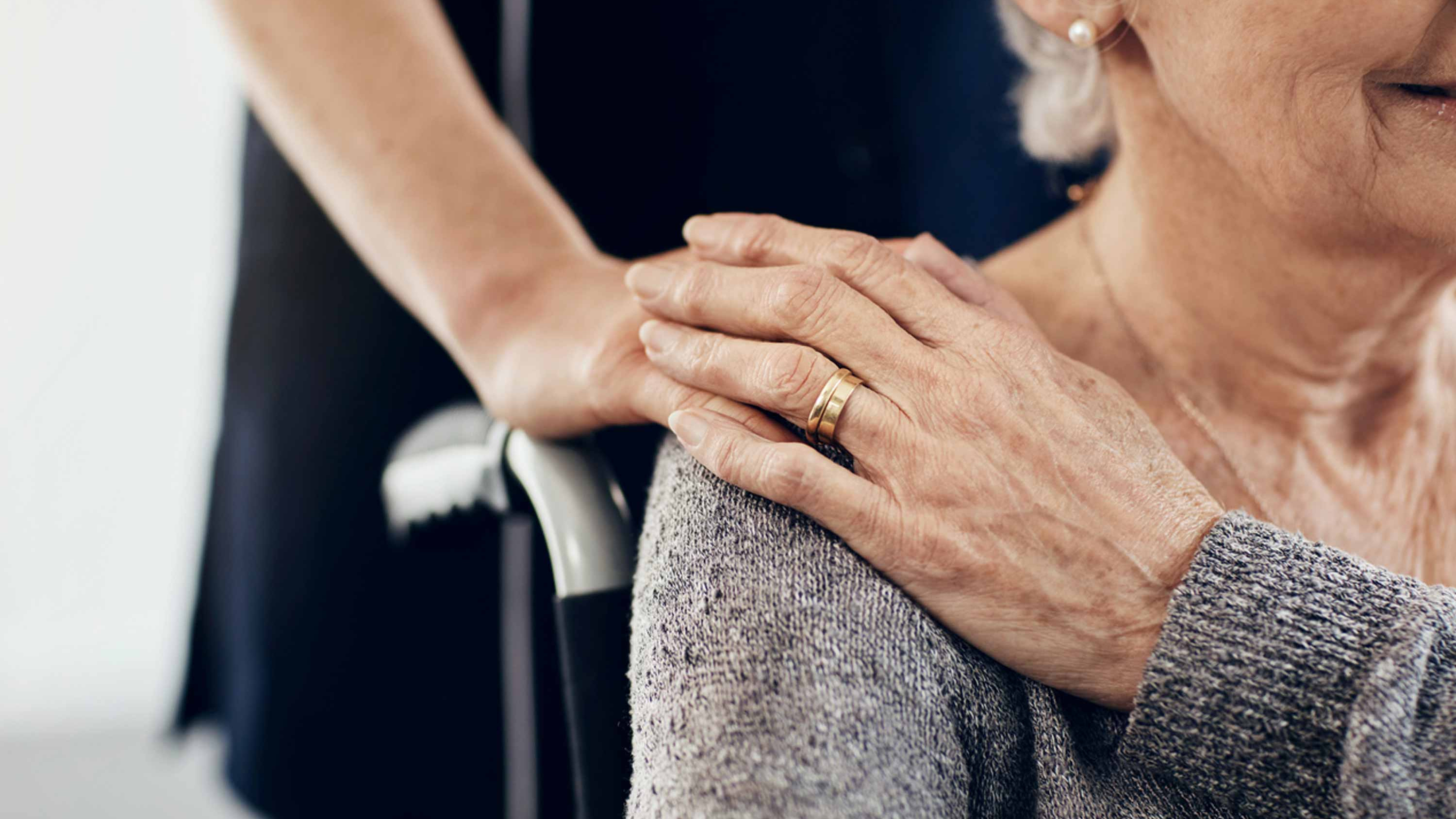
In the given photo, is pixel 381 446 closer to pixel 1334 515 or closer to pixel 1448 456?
pixel 1334 515

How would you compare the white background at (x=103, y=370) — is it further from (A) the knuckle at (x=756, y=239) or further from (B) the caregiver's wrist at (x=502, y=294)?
(A) the knuckle at (x=756, y=239)

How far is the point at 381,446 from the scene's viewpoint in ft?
4.06

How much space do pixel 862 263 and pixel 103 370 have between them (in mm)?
2338

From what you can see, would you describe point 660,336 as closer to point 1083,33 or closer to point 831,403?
point 831,403

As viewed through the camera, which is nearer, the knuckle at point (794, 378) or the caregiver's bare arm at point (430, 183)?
the knuckle at point (794, 378)

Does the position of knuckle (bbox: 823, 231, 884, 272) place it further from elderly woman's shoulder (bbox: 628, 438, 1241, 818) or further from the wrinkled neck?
the wrinkled neck

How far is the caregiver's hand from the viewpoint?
25.3 inches

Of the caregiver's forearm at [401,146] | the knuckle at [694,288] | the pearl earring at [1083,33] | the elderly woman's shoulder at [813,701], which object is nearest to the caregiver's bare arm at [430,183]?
the caregiver's forearm at [401,146]

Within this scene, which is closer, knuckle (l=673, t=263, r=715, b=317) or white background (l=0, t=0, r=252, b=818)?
knuckle (l=673, t=263, r=715, b=317)

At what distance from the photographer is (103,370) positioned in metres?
2.47

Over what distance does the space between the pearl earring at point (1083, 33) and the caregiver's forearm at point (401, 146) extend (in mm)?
439

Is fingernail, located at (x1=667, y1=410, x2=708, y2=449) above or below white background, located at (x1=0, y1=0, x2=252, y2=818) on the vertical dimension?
above

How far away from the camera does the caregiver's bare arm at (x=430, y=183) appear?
883 millimetres

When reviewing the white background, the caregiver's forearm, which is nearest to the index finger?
the caregiver's forearm
